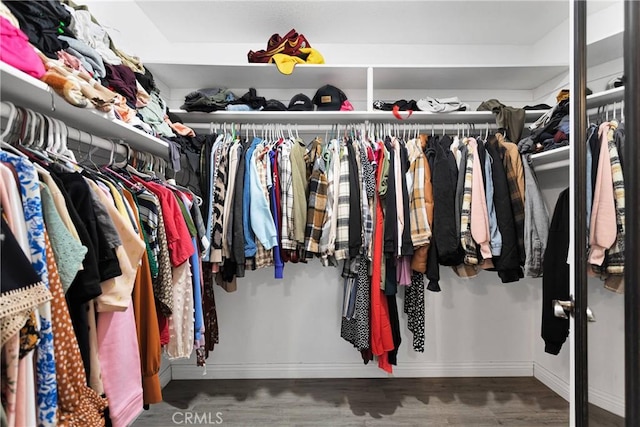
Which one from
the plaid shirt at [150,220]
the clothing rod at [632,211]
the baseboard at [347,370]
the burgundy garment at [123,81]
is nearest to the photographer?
the clothing rod at [632,211]

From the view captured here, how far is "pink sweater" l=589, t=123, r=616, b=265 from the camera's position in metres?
0.94

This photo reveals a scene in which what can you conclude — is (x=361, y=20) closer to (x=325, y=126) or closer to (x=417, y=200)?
(x=325, y=126)

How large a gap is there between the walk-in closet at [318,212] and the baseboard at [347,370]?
0.02 meters

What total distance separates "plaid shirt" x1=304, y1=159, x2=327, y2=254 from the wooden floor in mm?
1016

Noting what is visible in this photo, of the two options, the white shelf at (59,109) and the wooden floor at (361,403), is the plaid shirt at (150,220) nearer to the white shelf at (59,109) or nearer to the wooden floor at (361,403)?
the white shelf at (59,109)

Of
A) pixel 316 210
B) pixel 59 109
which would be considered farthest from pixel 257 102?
pixel 59 109

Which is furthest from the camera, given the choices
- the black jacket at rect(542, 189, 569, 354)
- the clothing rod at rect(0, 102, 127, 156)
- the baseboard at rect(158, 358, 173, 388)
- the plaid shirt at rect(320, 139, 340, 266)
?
the baseboard at rect(158, 358, 173, 388)

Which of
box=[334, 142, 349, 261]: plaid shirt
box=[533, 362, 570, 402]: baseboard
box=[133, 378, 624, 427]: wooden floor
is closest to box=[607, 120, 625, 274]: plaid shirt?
box=[334, 142, 349, 261]: plaid shirt

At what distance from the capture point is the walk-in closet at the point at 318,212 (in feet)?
2.84

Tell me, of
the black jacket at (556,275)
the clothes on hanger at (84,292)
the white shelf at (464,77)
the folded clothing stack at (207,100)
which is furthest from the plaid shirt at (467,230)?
the folded clothing stack at (207,100)

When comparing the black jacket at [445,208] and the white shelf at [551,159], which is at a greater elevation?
the white shelf at [551,159]

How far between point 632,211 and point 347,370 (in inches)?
81.0

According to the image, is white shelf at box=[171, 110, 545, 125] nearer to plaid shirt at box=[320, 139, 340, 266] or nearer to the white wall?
plaid shirt at box=[320, 139, 340, 266]

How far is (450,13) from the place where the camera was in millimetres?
2094
